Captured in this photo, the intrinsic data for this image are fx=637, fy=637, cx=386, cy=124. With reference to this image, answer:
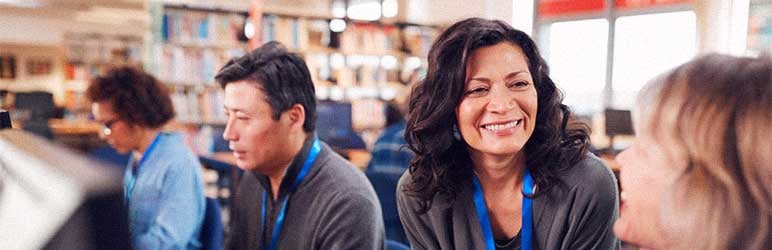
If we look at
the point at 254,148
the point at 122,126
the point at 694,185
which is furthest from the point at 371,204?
the point at 122,126

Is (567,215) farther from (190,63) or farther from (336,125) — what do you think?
(190,63)

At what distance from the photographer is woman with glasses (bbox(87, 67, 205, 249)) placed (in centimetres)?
202

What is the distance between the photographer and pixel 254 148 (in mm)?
1776

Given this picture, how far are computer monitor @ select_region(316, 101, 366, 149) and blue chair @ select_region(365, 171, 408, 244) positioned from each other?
1.91 meters

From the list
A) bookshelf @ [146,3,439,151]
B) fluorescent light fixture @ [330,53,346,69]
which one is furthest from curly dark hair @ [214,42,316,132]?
fluorescent light fixture @ [330,53,346,69]

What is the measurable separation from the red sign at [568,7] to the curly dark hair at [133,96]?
627 centimetres

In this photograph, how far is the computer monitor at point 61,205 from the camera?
351 mm

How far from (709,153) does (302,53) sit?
18.6 ft

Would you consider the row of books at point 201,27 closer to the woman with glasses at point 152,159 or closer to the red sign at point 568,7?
the woman with glasses at point 152,159

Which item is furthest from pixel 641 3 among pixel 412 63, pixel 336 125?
pixel 336 125

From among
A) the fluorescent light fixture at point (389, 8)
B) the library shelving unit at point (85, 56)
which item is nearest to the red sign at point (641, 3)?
the fluorescent light fixture at point (389, 8)

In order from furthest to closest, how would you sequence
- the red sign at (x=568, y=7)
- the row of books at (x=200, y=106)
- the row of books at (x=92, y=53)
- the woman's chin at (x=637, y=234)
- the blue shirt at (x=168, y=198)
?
the row of books at (x=92, y=53), the red sign at (x=568, y=7), the row of books at (x=200, y=106), the blue shirt at (x=168, y=198), the woman's chin at (x=637, y=234)

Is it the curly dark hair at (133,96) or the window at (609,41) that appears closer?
the curly dark hair at (133,96)

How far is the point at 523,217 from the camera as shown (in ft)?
4.92
